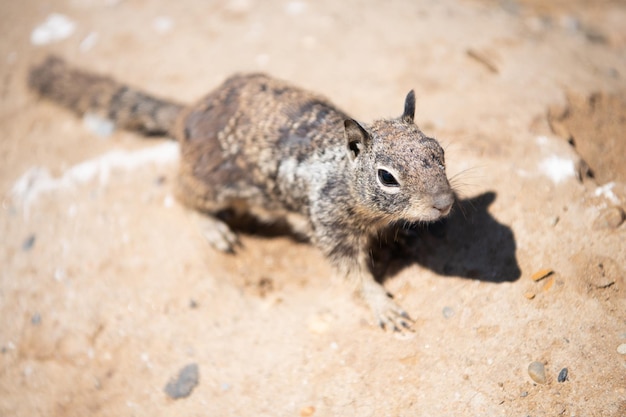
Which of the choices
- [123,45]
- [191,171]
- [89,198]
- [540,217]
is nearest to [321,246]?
[191,171]

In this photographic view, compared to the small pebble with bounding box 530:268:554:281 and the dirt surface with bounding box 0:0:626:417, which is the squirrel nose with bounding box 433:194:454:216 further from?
the small pebble with bounding box 530:268:554:281

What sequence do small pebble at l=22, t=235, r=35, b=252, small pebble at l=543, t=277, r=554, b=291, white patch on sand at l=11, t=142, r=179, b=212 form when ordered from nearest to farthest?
small pebble at l=543, t=277, r=554, b=291 → small pebble at l=22, t=235, r=35, b=252 → white patch on sand at l=11, t=142, r=179, b=212

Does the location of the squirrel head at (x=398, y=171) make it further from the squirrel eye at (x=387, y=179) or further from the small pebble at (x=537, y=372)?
the small pebble at (x=537, y=372)

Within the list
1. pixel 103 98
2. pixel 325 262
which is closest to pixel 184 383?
pixel 325 262

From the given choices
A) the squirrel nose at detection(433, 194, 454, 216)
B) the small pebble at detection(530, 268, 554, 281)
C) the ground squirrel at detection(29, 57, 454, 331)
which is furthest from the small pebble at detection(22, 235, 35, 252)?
the small pebble at detection(530, 268, 554, 281)

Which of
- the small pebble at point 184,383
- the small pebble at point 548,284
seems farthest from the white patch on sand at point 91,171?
the small pebble at point 548,284

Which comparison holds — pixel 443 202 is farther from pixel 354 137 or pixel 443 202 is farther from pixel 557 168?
pixel 557 168
